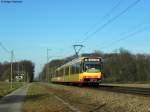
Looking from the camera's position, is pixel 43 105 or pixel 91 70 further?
pixel 91 70

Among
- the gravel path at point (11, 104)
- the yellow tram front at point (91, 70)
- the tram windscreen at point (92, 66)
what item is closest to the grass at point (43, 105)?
the gravel path at point (11, 104)

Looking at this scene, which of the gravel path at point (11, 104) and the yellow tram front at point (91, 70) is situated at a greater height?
the yellow tram front at point (91, 70)

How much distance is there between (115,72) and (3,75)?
250 feet

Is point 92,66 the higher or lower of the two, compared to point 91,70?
higher

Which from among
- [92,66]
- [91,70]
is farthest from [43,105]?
[92,66]

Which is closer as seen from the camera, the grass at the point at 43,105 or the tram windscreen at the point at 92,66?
the grass at the point at 43,105

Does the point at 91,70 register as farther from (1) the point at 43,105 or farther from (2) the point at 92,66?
(1) the point at 43,105

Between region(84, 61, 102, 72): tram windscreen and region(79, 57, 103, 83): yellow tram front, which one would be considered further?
region(84, 61, 102, 72): tram windscreen

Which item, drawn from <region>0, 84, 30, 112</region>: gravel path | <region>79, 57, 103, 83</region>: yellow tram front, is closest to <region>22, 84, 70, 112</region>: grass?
<region>0, 84, 30, 112</region>: gravel path

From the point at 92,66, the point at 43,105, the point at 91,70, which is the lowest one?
the point at 43,105

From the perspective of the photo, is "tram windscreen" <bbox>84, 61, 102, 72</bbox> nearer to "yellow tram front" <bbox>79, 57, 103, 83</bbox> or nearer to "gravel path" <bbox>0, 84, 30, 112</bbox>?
"yellow tram front" <bbox>79, 57, 103, 83</bbox>

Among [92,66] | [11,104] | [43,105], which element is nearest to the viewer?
[43,105]

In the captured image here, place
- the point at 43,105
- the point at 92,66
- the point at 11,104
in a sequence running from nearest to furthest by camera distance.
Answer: the point at 43,105, the point at 11,104, the point at 92,66

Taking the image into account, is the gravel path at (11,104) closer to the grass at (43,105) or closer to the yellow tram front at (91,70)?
the grass at (43,105)
